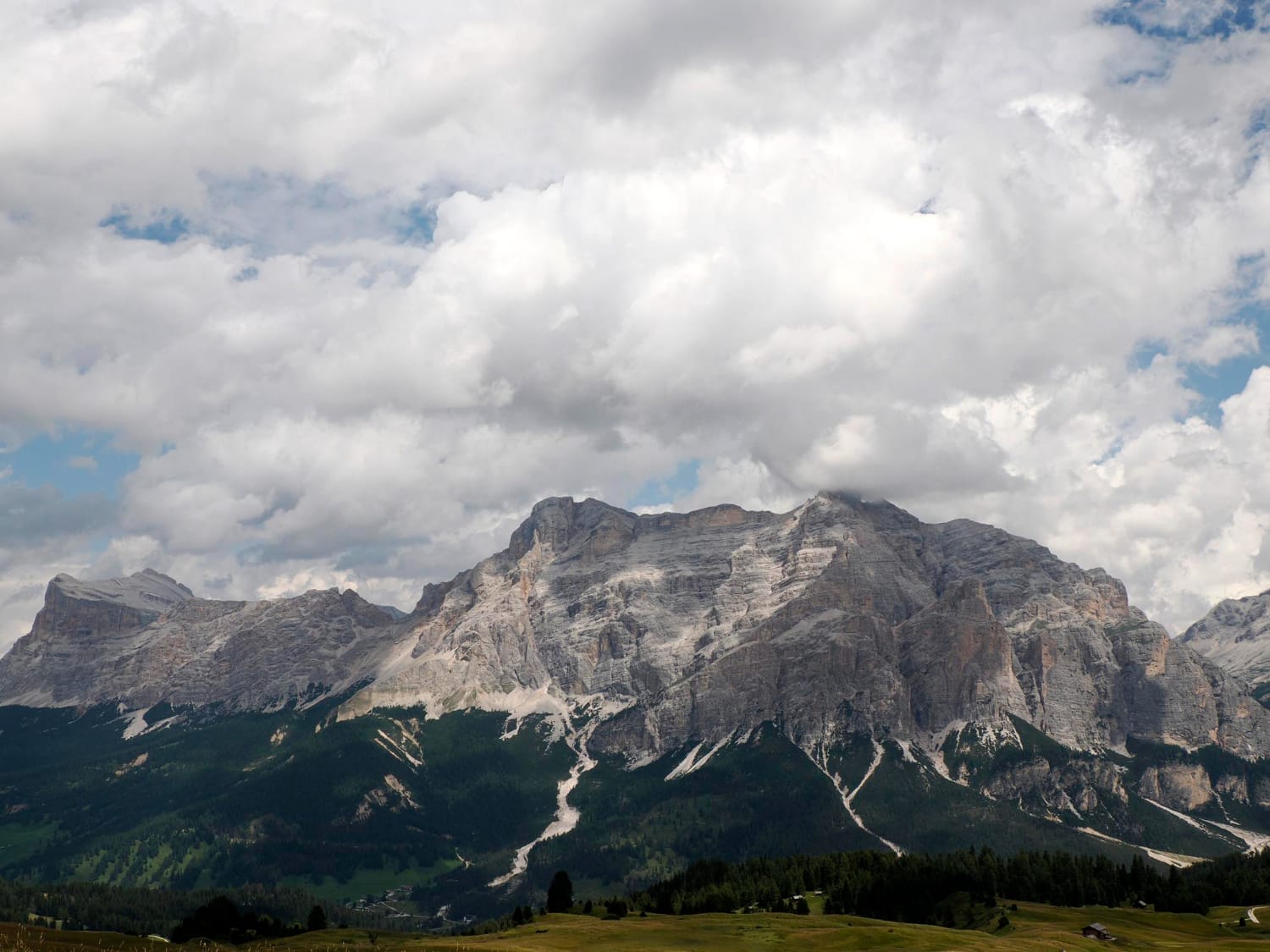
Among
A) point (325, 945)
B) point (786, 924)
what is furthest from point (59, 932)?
point (786, 924)

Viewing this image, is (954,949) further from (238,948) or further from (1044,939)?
(238,948)

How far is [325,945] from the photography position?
622ft

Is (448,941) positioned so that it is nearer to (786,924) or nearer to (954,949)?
(786,924)

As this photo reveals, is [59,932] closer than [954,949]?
No

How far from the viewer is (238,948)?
186 meters

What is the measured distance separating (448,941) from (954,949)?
3078 inches

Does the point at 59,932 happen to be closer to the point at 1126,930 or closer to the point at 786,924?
the point at 786,924

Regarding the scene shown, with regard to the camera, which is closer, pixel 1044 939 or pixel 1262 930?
pixel 1044 939

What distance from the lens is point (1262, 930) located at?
199375mm

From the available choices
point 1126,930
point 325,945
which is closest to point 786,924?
point 1126,930

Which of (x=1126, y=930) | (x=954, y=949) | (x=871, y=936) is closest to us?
(x=954, y=949)

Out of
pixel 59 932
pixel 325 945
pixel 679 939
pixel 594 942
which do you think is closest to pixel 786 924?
pixel 679 939

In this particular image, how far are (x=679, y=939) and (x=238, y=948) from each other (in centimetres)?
6885

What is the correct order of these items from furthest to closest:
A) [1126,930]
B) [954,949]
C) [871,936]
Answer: [1126,930]
[871,936]
[954,949]
